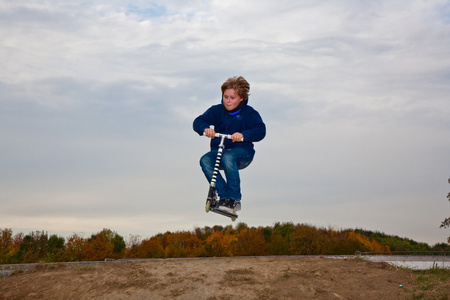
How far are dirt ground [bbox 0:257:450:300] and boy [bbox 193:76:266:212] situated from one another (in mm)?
4996

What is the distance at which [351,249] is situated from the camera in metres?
27.8

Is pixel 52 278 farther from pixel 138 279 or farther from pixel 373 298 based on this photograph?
pixel 373 298

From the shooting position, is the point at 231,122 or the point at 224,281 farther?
the point at 224,281

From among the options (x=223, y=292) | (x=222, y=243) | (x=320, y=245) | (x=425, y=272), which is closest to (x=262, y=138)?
(x=223, y=292)

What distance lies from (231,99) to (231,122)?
57cm

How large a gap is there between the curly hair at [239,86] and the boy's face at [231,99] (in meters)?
0.08

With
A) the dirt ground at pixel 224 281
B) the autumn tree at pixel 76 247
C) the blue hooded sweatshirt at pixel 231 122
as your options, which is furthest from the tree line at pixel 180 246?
the blue hooded sweatshirt at pixel 231 122

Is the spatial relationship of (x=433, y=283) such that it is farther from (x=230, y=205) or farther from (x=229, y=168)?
(x=229, y=168)

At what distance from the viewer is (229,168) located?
10.8 meters

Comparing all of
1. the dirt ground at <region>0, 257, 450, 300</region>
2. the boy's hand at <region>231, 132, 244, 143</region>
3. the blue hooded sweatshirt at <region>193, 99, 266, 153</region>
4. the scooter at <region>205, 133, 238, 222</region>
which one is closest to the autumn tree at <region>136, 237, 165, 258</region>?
the dirt ground at <region>0, 257, 450, 300</region>

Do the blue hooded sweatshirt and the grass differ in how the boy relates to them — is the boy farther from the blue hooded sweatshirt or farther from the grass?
the grass

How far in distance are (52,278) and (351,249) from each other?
17.7 metres

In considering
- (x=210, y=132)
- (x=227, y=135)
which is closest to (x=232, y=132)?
(x=227, y=135)

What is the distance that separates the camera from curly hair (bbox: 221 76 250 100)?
11.3 m
